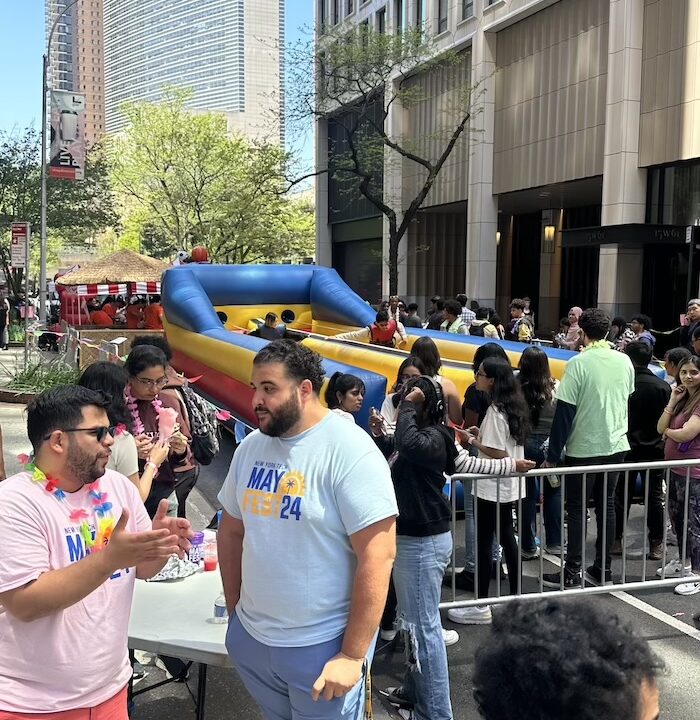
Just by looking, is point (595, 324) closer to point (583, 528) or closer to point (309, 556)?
point (583, 528)

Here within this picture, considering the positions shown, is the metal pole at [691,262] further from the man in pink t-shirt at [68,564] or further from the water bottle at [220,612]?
the man in pink t-shirt at [68,564]

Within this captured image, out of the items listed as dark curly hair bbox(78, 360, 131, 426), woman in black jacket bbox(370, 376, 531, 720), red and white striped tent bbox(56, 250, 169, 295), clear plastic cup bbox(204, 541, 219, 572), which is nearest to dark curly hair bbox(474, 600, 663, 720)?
woman in black jacket bbox(370, 376, 531, 720)

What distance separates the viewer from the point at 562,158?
22.9 metres

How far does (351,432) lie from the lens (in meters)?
2.69

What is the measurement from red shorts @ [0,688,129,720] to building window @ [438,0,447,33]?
29083mm

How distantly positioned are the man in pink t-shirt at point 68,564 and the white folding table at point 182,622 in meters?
0.52

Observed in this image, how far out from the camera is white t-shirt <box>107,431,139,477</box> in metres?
3.61

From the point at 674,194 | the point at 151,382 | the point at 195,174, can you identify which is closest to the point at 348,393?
the point at 151,382

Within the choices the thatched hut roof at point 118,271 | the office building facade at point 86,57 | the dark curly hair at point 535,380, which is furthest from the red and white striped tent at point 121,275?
the office building facade at point 86,57

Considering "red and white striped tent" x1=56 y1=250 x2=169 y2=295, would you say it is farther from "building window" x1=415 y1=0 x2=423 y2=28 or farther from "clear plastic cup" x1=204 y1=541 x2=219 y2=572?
"clear plastic cup" x1=204 y1=541 x2=219 y2=572

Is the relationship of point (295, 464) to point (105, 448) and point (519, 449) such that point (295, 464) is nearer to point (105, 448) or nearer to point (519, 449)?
point (105, 448)

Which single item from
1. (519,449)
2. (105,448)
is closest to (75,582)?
(105,448)

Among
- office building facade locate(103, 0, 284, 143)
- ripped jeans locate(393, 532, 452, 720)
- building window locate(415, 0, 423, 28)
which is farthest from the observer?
office building facade locate(103, 0, 284, 143)

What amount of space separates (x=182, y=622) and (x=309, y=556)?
105 cm
